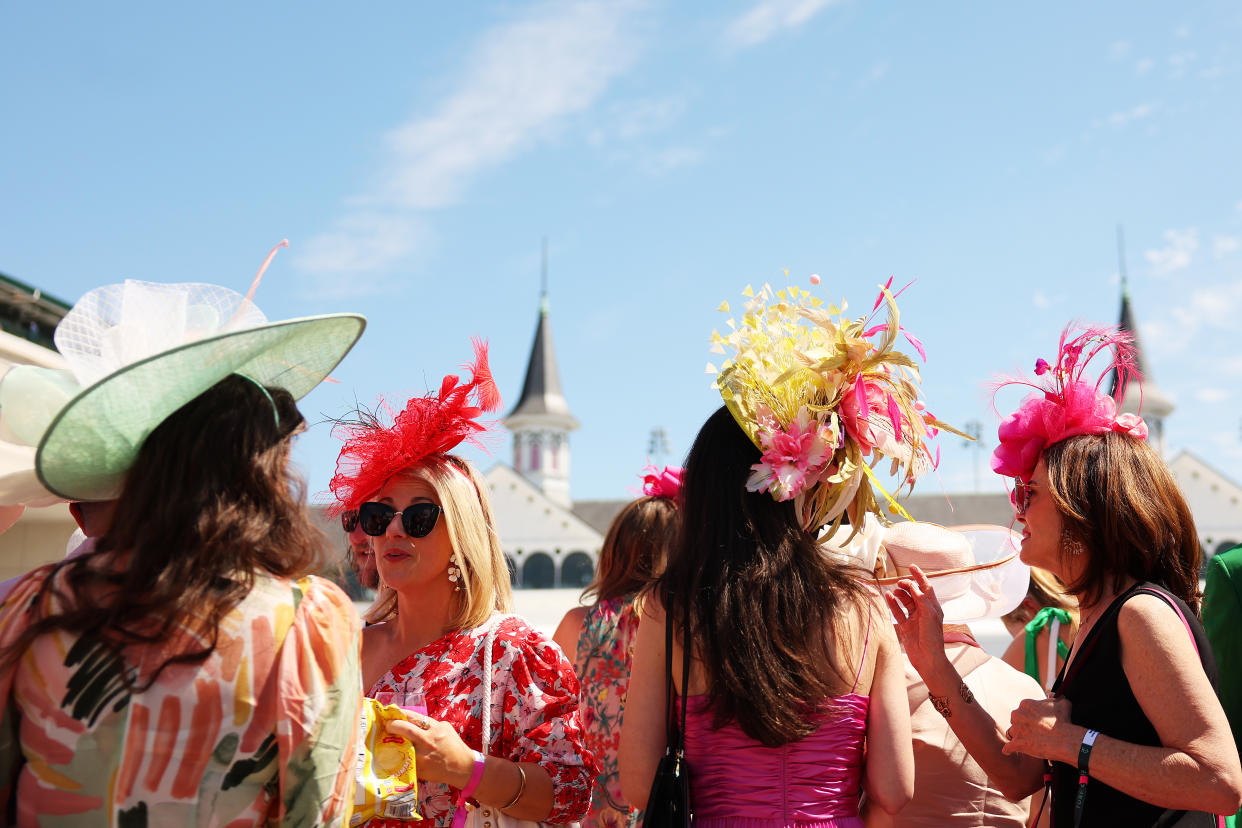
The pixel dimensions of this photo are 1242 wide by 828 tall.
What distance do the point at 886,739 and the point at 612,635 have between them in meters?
1.56

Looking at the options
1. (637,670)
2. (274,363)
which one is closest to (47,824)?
(274,363)

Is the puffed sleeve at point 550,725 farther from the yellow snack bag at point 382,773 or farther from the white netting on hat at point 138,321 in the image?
the white netting on hat at point 138,321

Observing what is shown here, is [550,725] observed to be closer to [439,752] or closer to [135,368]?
[439,752]

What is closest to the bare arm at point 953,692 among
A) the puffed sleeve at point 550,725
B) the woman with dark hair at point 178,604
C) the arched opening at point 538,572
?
the puffed sleeve at point 550,725

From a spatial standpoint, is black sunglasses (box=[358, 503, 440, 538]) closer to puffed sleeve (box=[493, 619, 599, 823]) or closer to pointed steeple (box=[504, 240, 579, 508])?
puffed sleeve (box=[493, 619, 599, 823])

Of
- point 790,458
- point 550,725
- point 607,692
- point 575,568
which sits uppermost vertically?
point 790,458

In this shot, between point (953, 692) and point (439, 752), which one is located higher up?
point (953, 692)

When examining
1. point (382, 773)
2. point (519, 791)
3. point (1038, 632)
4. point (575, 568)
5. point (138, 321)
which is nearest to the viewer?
point (138, 321)

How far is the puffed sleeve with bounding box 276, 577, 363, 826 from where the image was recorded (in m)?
1.60

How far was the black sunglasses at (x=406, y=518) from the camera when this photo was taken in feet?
9.78

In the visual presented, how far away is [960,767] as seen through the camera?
2.96 m

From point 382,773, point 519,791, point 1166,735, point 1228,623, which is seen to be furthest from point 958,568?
point 382,773

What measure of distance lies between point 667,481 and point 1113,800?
7.33ft

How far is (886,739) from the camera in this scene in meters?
2.28
